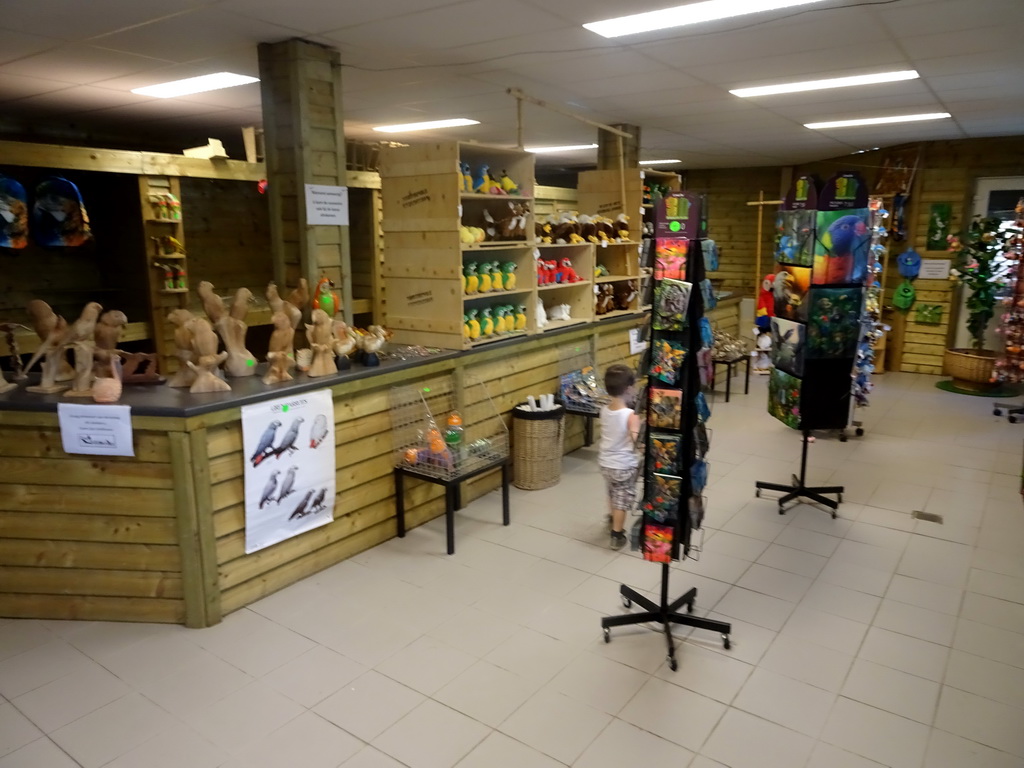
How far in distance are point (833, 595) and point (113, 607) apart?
360 centimetres

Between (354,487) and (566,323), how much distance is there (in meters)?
2.41

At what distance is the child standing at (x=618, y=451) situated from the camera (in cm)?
383

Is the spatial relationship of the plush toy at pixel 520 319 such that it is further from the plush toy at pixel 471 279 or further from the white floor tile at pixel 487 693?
the white floor tile at pixel 487 693

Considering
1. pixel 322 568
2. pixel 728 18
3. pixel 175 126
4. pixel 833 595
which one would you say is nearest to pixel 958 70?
pixel 728 18

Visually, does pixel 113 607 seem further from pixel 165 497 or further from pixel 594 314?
pixel 594 314

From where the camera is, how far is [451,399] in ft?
14.8

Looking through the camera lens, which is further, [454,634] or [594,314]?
[594,314]

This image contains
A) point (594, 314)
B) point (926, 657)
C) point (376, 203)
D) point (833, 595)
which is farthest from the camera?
point (376, 203)

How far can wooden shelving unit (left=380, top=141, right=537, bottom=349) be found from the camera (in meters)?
4.32

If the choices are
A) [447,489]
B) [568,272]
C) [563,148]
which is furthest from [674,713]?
[563,148]

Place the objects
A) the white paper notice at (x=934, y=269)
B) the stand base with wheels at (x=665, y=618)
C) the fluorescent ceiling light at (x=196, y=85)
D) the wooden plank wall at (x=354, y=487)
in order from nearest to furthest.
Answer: the stand base with wheels at (x=665, y=618), the wooden plank wall at (x=354, y=487), the fluorescent ceiling light at (x=196, y=85), the white paper notice at (x=934, y=269)

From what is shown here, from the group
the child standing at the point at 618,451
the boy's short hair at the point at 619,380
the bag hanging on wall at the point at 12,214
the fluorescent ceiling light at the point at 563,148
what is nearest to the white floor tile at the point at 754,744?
the child standing at the point at 618,451

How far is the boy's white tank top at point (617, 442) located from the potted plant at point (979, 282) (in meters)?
5.97

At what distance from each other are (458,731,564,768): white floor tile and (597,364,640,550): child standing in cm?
170
